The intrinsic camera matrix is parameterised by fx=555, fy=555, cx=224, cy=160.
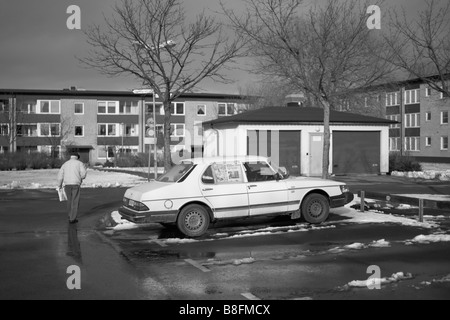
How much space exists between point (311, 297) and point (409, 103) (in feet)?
219

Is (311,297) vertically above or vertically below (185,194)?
below

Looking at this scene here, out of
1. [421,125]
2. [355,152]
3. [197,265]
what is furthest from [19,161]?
[421,125]

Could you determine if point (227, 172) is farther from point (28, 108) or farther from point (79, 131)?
point (28, 108)

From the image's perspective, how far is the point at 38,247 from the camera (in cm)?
1016

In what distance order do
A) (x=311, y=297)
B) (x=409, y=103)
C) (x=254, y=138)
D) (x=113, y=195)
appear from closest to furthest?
(x=311, y=297) < (x=113, y=195) < (x=254, y=138) < (x=409, y=103)

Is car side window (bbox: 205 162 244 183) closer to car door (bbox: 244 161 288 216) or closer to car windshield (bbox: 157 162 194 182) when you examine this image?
car door (bbox: 244 161 288 216)

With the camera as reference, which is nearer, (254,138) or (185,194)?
(185,194)

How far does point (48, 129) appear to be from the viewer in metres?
62.2

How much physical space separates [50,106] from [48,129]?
2.74m

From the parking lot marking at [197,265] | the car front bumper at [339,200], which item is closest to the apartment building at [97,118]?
Answer: the car front bumper at [339,200]

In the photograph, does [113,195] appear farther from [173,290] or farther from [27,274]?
[173,290]

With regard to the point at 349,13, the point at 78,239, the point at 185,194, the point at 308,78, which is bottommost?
the point at 78,239

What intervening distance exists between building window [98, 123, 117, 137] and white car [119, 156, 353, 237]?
5371cm
